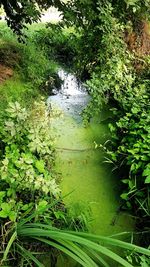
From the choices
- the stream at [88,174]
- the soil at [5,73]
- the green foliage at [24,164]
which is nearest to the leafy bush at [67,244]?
the green foliage at [24,164]

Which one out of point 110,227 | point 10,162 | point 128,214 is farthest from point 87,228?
point 10,162

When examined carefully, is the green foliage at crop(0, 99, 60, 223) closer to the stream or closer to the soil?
the stream

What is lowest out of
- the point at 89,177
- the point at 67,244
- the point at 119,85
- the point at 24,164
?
Result: the point at 67,244

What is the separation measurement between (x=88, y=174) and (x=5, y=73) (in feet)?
6.91

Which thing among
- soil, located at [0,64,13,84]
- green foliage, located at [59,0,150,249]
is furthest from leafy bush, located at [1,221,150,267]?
soil, located at [0,64,13,84]

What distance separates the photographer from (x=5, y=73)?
14.5ft

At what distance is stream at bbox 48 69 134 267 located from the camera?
2.49m

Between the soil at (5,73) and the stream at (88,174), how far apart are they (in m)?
0.78

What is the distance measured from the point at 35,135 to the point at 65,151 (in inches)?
37.5

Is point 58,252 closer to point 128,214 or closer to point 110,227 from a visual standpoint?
point 110,227

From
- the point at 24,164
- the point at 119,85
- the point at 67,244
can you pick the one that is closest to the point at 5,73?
the point at 119,85

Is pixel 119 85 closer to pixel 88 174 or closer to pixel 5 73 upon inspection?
pixel 88 174

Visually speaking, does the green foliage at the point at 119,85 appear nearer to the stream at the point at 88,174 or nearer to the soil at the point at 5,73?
the stream at the point at 88,174

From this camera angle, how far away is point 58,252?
2121 mm
